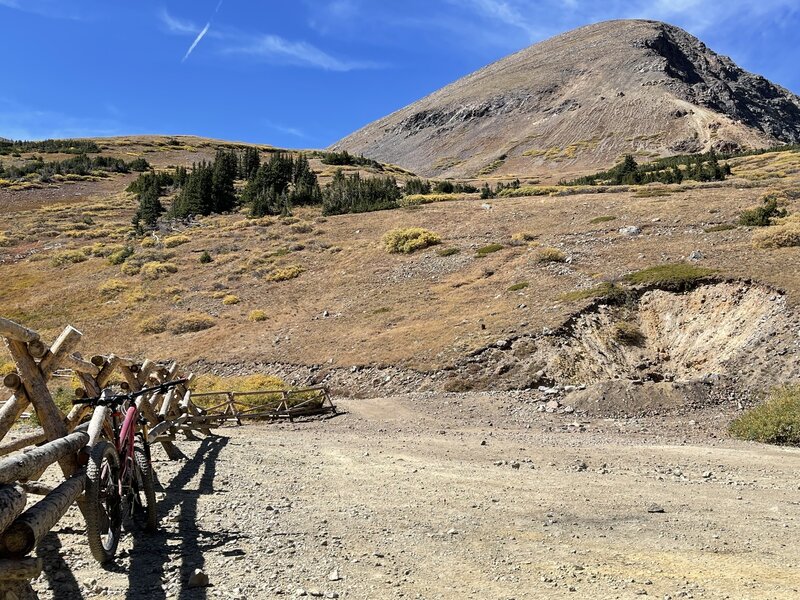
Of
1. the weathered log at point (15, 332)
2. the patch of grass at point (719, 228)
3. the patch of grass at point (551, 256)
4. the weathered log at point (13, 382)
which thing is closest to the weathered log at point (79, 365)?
the weathered log at point (13, 382)

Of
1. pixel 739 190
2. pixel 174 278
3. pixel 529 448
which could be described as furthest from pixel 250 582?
pixel 739 190

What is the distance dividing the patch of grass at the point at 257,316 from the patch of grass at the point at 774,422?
968 inches

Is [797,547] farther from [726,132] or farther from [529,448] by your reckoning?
[726,132]

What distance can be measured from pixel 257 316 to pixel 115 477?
90.0 feet

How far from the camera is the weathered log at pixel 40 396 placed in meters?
5.48

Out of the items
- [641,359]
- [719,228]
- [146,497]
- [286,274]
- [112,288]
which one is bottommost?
[641,359]

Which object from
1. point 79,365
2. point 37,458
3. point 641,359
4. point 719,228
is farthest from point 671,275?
point 37,458

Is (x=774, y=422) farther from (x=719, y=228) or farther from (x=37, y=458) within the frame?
(x=719, y=228)

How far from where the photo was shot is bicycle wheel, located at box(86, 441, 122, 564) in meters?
5.28

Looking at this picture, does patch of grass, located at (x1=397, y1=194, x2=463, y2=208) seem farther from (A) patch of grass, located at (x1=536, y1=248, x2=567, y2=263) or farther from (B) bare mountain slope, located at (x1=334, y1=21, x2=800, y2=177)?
(B) bare mountain slope, located at (x1=334, y1=21, x2=800, y2=177)

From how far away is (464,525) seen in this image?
7.39 m

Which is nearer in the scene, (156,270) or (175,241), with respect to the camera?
(156,270)

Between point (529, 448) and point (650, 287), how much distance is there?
48.4ft

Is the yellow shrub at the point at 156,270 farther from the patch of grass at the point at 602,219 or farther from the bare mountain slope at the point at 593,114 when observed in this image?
the bare mountain slope at the point at 593,114
